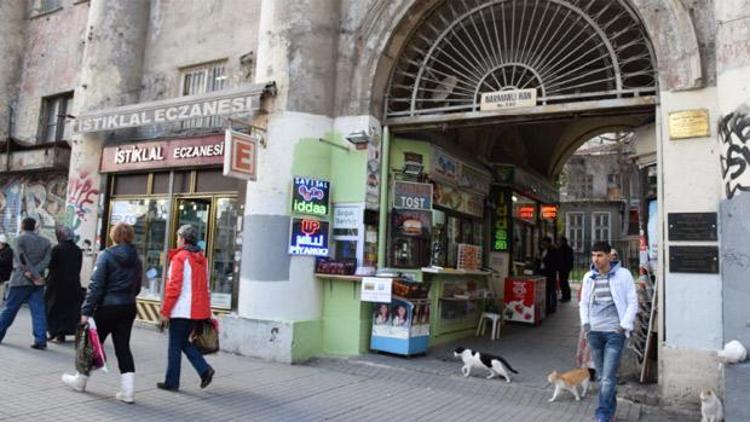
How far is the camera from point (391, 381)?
294 inches

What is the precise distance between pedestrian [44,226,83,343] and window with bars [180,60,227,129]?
302 cm

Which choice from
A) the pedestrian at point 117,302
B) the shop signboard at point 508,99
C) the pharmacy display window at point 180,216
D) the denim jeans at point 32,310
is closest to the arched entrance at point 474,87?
the shop signboard at point 508,99

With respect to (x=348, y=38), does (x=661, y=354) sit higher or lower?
lower

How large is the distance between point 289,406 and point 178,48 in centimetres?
802

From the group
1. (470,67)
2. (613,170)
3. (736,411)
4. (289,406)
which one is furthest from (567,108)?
(613,170)

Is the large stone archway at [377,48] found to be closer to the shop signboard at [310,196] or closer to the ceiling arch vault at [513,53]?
the ceiling arch vault at [513,53]

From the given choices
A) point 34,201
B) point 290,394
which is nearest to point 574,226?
point 34,201

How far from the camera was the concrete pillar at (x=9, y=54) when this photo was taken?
1441 cm

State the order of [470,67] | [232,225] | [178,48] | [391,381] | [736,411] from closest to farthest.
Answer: [736,411] → [391,381] → [470,67] → [232,225] → [178,48]

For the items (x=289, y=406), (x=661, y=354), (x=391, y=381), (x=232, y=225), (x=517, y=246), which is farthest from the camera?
(x=517, y=246)

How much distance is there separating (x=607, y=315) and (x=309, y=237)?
435cm

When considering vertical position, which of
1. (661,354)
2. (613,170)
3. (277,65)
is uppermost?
(613,170)

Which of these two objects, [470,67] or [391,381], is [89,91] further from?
[391,381]

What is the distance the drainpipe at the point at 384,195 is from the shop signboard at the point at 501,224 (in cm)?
462
